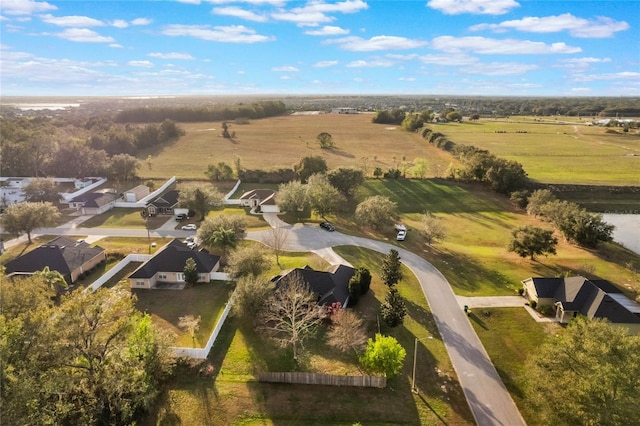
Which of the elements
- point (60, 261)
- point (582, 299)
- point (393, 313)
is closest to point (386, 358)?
point (393, 313)

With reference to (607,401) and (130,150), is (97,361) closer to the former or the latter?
(607,401)

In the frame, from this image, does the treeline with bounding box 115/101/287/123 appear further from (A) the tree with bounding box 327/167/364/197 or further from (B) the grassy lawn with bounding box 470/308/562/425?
(B) the grassy lawn with bounding box 470/308/562/425

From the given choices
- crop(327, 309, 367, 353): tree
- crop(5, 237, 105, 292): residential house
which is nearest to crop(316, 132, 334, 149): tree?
crop(5, 237, 105, 292): residential house

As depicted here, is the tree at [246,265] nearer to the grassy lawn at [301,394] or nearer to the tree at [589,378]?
the grassy lawn at [301,394]

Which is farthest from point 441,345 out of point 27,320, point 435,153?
point 435,153

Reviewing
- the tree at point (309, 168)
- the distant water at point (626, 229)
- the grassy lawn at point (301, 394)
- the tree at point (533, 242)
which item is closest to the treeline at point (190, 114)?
the tree at point (309, 168)
